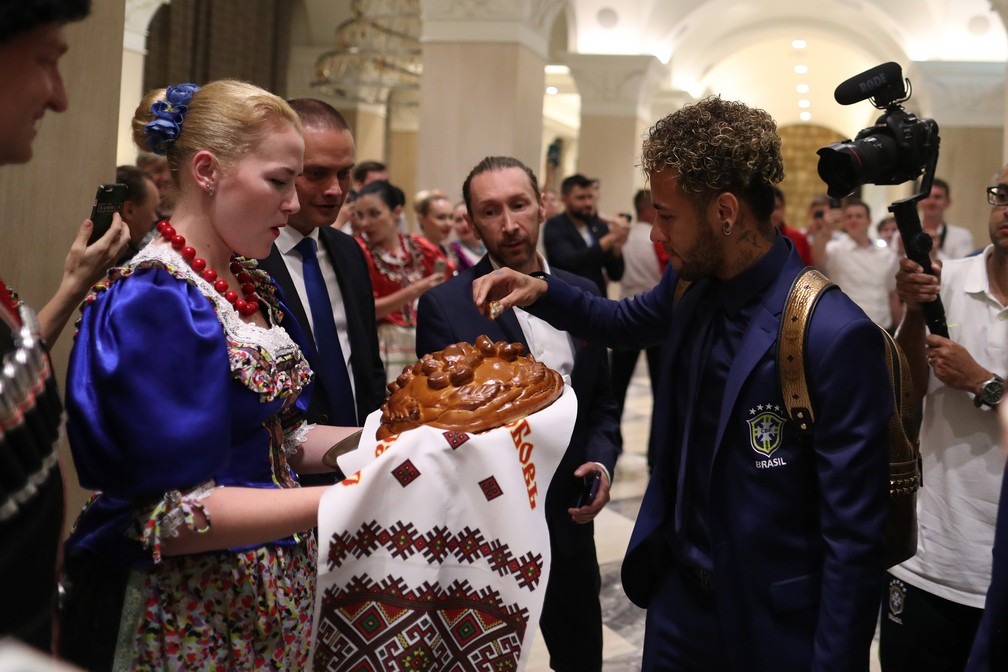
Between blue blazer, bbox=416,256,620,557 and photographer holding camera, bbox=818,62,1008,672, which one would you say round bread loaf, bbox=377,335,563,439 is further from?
photographer holding camera, bbox=818,62,1008,672

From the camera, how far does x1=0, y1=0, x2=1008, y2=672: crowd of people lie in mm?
1739

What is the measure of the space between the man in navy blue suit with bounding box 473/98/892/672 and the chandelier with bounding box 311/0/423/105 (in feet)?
31.6

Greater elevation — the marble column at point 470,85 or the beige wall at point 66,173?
the marble column at point 470,85

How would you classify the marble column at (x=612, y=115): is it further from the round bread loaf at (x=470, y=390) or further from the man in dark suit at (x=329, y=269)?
the round bread loaf at (x=470, y=390)

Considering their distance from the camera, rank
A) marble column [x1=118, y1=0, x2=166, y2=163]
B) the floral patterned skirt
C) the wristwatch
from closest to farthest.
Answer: the floral patterned skirt < the wristwatch < marble column [x1=118, y1=0, x2=166, y2=163]

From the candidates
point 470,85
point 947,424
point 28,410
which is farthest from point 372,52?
point 28,410

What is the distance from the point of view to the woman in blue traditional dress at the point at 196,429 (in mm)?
1747

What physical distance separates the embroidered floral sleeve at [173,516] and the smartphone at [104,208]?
124 cm

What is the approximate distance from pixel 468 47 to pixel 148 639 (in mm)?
8867

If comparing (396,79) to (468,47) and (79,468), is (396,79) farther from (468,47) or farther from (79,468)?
(79,468)

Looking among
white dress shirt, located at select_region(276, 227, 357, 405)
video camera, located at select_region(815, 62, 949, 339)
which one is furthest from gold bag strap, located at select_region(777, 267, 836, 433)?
white dress shirt, located at select_region(276, 227, 357, 405)

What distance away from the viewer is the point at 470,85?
10031 mm

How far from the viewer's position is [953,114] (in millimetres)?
14188

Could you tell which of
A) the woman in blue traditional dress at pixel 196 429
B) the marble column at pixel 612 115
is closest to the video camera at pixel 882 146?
the woman in blue traditional dress at pixel 196 429
